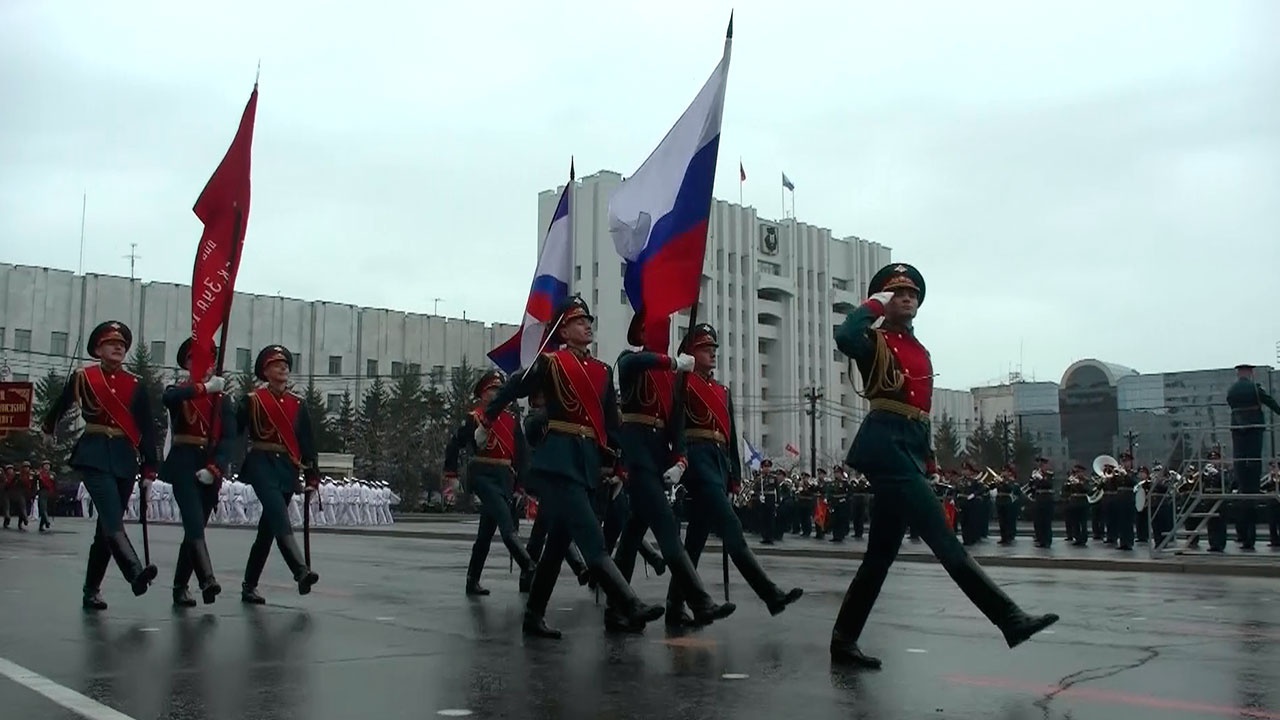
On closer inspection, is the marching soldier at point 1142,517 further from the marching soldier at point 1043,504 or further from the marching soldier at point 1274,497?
the marching soldier at point 1274,497

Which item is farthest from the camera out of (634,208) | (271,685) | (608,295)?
(608,295)

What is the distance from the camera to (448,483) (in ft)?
36.9

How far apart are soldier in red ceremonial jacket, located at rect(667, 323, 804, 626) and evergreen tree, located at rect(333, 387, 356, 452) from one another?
63.3 meters

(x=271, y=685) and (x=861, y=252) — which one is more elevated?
(x=861, y=252)

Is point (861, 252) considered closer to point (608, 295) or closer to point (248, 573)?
point (608, 295)

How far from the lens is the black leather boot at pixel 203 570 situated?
9.47 metres

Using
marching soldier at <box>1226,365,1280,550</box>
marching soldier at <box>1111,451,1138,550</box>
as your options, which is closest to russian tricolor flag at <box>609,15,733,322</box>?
marching soldier at <box>1226,365,1280,550</box>

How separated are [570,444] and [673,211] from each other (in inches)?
77.5

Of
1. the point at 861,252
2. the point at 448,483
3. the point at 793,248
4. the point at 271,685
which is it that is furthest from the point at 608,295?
the point at 271,685

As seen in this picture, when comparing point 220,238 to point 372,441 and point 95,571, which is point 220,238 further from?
point 372,441

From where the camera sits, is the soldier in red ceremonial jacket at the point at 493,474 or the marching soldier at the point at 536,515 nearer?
the marching soldier at the point at 536,515

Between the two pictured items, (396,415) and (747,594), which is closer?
(747,594)

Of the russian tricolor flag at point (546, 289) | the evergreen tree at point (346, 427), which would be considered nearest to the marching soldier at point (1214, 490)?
the russian tricolor flag at point (546, 289)

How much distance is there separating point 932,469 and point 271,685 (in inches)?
147
